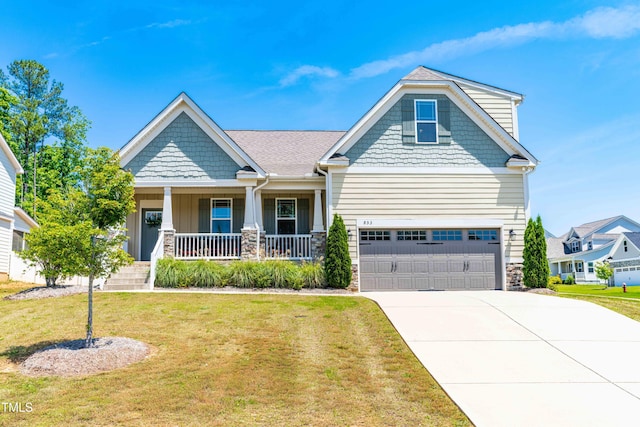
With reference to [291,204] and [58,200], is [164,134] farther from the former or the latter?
[58,200]

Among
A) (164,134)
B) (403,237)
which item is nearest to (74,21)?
(164,134)

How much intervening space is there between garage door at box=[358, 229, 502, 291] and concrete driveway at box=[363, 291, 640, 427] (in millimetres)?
3043

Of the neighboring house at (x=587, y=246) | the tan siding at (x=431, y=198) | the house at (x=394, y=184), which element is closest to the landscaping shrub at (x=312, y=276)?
the house at (x=394, y=184)

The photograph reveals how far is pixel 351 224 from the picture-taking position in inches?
644

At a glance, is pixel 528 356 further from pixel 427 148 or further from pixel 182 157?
pixel 182 157

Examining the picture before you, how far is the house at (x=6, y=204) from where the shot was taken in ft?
70.1

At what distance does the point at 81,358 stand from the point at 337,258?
30.0 ft

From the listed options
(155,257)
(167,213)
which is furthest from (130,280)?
(167,213)

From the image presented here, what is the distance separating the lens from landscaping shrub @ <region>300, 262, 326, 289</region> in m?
15.4

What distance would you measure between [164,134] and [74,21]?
5.04 meters

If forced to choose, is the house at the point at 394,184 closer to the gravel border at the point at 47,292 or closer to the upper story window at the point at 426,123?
the upper story window at the point at 426,123

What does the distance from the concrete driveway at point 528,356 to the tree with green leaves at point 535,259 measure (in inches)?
112

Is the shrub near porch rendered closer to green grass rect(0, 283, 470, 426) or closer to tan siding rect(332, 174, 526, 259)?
tan siding rect(332, 174, 526, 259)

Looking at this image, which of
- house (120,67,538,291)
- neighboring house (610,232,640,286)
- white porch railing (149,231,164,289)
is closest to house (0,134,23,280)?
house (120,67,538,291)
